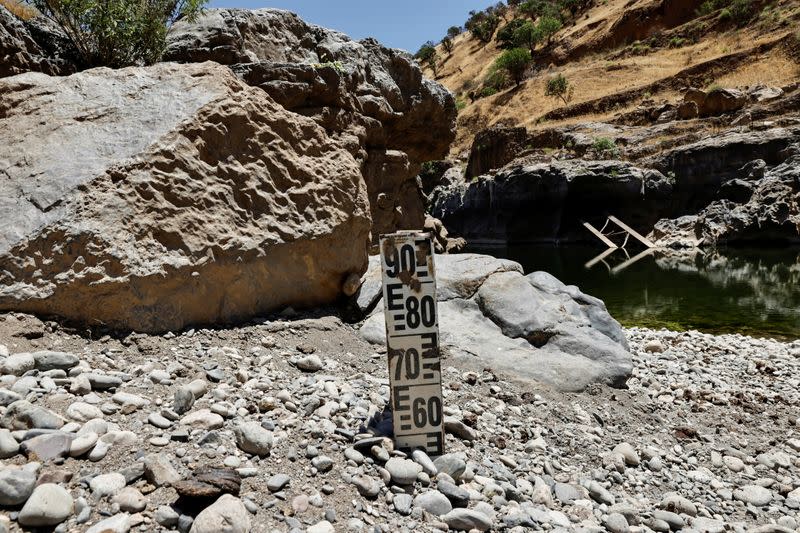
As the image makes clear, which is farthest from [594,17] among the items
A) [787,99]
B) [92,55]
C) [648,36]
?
[92,55]

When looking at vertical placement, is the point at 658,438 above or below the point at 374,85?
below

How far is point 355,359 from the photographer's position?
5.18 meters

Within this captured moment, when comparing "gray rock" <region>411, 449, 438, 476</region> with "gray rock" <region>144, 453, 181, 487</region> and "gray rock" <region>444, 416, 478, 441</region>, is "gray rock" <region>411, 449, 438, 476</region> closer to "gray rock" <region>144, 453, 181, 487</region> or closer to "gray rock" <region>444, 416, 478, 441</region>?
"gray rock" <region>444, 416, 478, 441</region>

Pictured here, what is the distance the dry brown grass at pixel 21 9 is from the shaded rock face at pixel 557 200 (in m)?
31.1

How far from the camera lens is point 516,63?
2430 inches

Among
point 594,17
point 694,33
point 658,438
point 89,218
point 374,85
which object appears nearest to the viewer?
point 89,218

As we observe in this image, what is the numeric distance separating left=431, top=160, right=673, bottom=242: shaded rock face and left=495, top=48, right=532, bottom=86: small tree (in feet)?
84.0

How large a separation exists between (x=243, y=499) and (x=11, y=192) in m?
3.49

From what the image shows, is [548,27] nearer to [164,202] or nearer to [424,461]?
[164,202]

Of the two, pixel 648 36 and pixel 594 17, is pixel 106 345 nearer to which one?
pixel 648 36

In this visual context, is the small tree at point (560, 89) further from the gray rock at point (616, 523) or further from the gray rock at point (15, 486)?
the gray rock at point (15, 486)

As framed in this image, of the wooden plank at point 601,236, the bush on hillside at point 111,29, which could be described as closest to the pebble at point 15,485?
the bush on hillside at point 111,29

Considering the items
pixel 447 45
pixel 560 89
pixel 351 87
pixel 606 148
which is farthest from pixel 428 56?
pixel 351 87

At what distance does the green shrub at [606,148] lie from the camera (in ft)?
123
